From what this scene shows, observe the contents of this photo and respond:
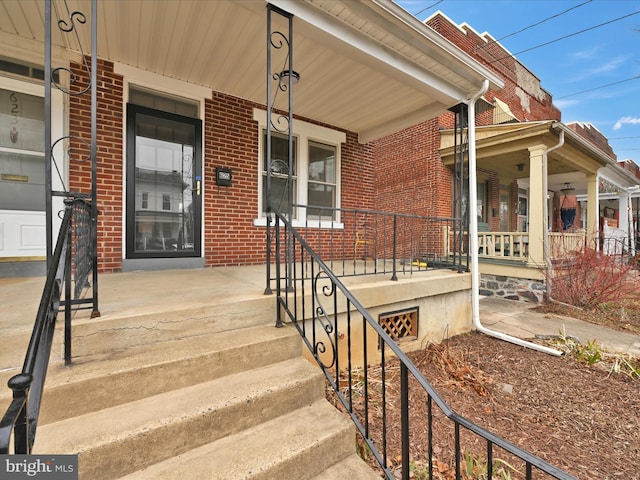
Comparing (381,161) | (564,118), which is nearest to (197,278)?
(381,161)

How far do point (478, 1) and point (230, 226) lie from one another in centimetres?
1132

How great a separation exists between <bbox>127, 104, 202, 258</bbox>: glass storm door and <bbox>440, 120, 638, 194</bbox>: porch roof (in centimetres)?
597

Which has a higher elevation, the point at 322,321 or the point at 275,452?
the point at 322,321

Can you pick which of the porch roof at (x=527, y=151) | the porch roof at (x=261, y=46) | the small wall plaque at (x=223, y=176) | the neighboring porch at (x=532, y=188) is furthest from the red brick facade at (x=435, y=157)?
the small wall plaque at (x=223, y=176)

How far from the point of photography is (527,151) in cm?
645

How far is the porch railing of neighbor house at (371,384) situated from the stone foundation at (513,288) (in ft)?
14.1

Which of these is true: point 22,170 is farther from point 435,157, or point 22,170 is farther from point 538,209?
point 538,209

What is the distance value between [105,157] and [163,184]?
68 cm

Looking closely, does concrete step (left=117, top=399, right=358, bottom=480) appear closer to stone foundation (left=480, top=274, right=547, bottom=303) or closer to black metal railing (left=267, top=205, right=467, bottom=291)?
black metal railing (left=267, top=205, right=467, bottom=291)

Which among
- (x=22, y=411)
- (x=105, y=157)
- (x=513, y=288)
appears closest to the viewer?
(x=22, y=411)

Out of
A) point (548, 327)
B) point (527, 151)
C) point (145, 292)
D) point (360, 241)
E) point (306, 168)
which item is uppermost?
point (527, 151)

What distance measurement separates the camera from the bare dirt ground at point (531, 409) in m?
1.92

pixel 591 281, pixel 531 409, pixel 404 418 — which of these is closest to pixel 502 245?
pixel 591 281

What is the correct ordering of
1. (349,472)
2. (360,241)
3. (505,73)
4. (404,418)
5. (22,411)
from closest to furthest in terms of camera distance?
(22,411) < (404,418) < (349,472) < (360,241) < (505,73)
